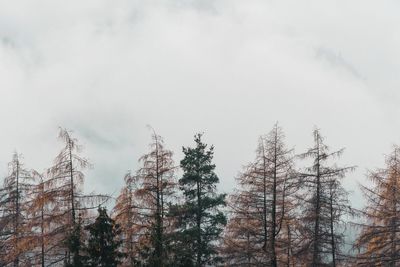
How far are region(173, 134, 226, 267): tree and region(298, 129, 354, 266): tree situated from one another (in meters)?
5.34

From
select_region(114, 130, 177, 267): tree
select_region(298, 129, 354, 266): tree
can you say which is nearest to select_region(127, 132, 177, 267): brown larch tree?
select_region(114, 130, 177, 267): tree

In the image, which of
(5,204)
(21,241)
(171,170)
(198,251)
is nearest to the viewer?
(21,241)

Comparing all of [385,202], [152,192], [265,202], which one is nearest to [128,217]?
[152,192]

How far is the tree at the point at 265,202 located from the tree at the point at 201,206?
3.53ft

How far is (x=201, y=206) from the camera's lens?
30.2 meters

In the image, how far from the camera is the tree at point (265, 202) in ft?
94.3

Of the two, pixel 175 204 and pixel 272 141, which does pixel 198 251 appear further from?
pixel 272 141

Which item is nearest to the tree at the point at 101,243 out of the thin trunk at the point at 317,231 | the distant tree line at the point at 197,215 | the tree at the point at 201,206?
the distant tree line at the point at 197,215

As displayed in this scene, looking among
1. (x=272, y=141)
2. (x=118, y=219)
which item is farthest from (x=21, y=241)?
(x=272, y=141)

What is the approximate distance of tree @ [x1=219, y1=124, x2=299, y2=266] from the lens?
94.3 ft

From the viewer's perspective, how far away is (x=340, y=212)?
28000 millimetres

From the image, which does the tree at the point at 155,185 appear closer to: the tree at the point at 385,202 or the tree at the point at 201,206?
the tree at the point at 201,206

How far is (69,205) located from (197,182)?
8828 millimetres

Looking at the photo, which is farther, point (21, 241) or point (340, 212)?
point (340, 212)
